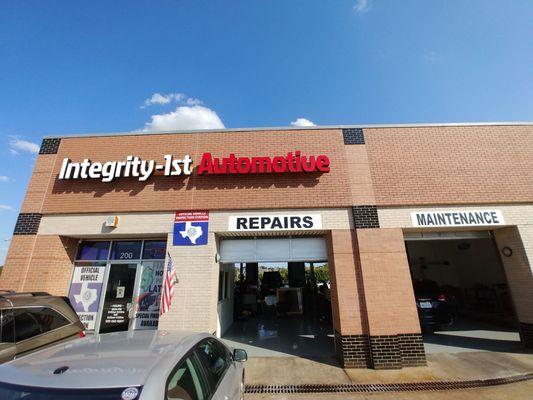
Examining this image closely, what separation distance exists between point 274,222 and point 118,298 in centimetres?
545

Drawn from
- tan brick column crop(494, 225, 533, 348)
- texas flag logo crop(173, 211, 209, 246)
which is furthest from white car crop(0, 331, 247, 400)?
tan brick column crop(494, 225, 533, 348)

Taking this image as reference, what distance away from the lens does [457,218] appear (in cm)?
793

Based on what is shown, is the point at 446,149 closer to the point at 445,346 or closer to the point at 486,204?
the point at 486,204

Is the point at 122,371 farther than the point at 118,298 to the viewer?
No

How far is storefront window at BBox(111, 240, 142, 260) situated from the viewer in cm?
865

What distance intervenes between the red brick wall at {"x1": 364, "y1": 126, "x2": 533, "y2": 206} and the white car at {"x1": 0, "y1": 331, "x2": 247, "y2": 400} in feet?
22.3

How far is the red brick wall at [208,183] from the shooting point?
8.20 m

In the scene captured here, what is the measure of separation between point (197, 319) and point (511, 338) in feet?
32.0

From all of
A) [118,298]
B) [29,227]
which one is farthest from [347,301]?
[29,227]

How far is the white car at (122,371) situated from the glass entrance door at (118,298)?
589 cm

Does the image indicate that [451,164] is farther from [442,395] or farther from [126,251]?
[126,251]

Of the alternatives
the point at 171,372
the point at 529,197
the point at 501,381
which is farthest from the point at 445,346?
the point at 171,372

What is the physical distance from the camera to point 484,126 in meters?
8.90

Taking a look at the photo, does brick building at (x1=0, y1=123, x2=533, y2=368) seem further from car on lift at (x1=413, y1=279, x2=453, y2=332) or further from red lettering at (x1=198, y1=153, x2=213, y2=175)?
car on lift at (x1=413, y1=279, x2=453, y2=332)
